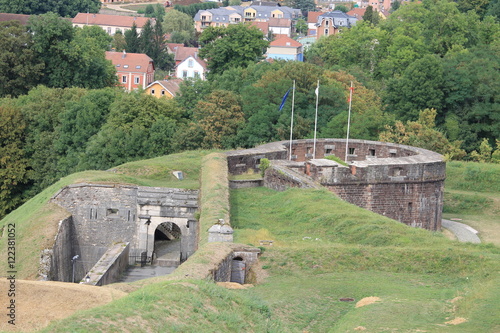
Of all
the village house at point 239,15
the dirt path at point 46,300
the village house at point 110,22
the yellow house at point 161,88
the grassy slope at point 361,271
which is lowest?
the yellow house at point 161,88

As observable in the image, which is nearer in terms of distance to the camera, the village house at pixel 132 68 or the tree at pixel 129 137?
the tree at pixel 129 137

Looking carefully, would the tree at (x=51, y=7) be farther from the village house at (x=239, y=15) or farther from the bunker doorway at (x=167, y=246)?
the bunker doorway at (x=167, y=246)

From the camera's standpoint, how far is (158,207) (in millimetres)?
34219

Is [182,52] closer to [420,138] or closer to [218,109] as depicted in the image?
[218,109]

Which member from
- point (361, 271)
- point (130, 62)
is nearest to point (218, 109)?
point (361, 271)

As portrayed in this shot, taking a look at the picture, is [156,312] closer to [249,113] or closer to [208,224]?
[208,224]

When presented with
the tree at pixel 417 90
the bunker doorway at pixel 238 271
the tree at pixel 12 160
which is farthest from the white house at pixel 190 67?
the bunker doorway at pixel 238 271

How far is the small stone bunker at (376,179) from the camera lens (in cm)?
3136

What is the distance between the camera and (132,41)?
11344 centimetres

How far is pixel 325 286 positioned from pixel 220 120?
92.7ft

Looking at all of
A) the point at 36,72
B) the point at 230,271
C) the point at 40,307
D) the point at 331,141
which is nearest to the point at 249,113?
the point at 331,141

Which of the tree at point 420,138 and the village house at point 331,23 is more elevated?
the village house at point 331,23

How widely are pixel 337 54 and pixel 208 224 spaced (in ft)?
185

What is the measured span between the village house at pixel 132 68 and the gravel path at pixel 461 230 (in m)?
71.6
